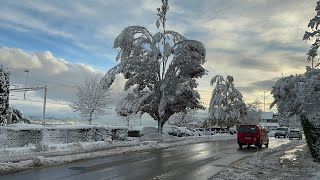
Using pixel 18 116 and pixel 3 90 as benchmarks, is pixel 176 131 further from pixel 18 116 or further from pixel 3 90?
pixel 3 90

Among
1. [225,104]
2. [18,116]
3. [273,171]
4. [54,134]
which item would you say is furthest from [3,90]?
[225,104]

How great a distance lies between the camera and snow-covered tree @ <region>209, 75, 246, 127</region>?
66.1m

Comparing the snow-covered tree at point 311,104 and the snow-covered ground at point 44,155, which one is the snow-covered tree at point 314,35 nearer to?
the snow-covered tree at point 311,104

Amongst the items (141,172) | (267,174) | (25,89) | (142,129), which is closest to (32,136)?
(141,172)

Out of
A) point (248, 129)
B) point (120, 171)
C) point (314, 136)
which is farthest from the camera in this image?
point (248, 129)

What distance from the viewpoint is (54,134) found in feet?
82.0

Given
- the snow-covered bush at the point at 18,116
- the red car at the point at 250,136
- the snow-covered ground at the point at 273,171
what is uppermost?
the snow-covered bush at the point at 18,116

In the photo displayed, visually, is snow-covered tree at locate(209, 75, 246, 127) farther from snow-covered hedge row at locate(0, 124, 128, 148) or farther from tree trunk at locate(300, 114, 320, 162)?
tree trunk at locate(300, 114, 320, 162)

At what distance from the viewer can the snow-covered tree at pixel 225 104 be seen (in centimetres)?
6606

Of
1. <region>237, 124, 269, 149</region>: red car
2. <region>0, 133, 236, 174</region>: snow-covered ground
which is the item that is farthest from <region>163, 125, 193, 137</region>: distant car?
<region>0, 133, 236, 174</region>: snow-covered ground

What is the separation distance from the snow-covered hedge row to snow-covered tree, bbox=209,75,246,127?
3508cm

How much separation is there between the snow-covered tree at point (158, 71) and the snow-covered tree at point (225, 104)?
2301 centimetres

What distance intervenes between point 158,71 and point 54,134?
1950cm

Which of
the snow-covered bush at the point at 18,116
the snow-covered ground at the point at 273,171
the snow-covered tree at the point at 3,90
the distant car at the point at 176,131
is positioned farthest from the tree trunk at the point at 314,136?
the distant car at the point at 176,131
